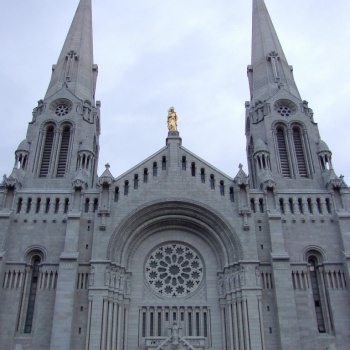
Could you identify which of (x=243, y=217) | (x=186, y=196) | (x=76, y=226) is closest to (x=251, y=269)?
(x=243, y=217)

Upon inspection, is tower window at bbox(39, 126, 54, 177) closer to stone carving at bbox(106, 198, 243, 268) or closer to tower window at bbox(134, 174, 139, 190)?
tower window at bbox(134, 174, 139, 190)

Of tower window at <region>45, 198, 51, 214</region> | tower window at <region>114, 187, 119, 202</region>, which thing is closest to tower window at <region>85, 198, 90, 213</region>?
tower window at <region>114, 187, 119, 202</region>

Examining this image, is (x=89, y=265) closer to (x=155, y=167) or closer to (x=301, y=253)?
(x=155, y=167)

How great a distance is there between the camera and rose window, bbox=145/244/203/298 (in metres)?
30.1

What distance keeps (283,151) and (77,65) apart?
65.7 ft

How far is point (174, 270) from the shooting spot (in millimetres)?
30859

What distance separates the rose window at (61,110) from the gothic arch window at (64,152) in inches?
49.1

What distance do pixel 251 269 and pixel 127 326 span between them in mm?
8583

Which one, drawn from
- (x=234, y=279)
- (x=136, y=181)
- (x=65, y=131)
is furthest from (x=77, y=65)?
(x=234, y=279)

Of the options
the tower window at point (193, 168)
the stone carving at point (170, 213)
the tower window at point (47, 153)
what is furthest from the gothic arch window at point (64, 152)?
the tower window at point (193, 168)

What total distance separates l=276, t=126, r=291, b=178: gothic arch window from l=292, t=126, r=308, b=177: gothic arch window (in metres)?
0.76

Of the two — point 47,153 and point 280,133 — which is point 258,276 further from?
point 47,153

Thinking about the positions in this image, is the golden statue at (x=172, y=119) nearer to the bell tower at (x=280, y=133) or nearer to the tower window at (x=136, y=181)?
the tower window at (x=136, y=181)

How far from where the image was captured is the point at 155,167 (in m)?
33.2
